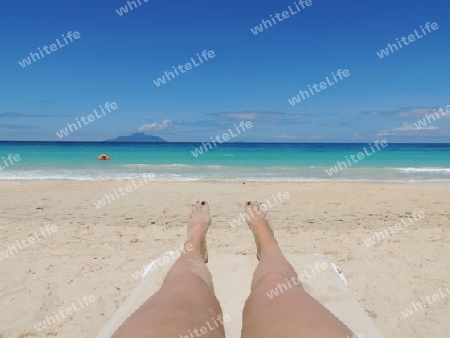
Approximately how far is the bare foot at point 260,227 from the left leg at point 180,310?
68 centimetres

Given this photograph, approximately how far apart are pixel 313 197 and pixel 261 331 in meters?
6.83

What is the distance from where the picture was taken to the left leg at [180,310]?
1341 mm

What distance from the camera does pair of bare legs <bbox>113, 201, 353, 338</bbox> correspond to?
1.34 meters

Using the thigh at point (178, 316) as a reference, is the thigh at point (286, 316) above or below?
below

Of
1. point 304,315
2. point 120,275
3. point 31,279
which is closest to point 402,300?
point 304,315

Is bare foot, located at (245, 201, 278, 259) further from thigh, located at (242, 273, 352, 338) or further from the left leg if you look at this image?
thigh, located at (242, 273, 352, 338)

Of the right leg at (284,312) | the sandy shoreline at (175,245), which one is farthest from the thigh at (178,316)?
the sandy shoreline at (175,245)

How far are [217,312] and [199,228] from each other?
4.76 ft

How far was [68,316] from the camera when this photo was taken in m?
2.66

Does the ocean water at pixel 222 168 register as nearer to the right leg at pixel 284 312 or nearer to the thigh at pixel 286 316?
the right leg at pixel 284 312

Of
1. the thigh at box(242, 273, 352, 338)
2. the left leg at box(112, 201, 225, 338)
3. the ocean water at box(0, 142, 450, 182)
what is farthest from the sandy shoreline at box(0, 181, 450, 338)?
the ocean water at box(0, 142, 450, 182)

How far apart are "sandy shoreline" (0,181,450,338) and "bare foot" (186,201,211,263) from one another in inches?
→ 10.0

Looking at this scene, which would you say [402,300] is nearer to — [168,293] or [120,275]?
[168,293]

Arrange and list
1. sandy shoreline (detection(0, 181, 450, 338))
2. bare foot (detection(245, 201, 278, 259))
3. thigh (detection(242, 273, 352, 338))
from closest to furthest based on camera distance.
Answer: thigh (detection(242, 273, 352, 338)) → sandy shoreline (detection(0, 181, 450, 338)) → bare foot (detection(245, 201, 278, 259))
